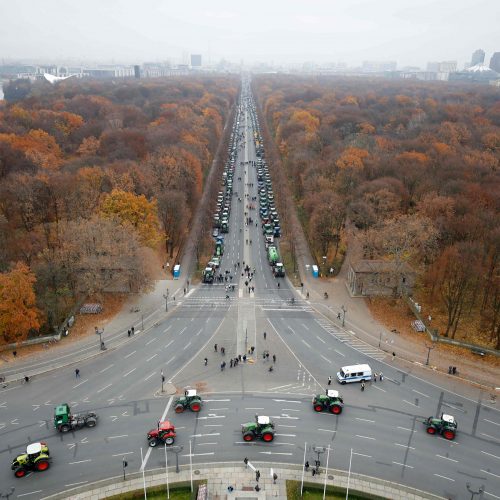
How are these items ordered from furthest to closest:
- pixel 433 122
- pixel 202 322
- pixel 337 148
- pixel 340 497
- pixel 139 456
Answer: pixel 433 122
pixel 337 148
pixel 202 322
pixel 139 456
pixel 340 497

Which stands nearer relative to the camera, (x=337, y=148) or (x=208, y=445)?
(x=208, y=445)

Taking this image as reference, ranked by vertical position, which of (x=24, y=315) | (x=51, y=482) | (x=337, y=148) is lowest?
(x=51, y=482)

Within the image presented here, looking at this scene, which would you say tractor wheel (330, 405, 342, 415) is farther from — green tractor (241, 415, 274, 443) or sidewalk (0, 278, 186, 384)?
sidewalk (0, 278, 186, 384)

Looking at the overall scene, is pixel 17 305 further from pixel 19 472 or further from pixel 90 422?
pixel 19 472

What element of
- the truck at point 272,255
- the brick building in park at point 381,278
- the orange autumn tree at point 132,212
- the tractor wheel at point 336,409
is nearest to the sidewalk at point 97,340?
the orange autumn tree at point 132,212

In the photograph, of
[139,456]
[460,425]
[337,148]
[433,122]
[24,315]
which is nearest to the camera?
[139,456]

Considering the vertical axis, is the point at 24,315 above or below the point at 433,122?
below

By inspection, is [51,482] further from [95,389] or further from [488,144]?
[488,144]

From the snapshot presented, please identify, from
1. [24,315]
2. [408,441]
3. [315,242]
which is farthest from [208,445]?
[315,242]
